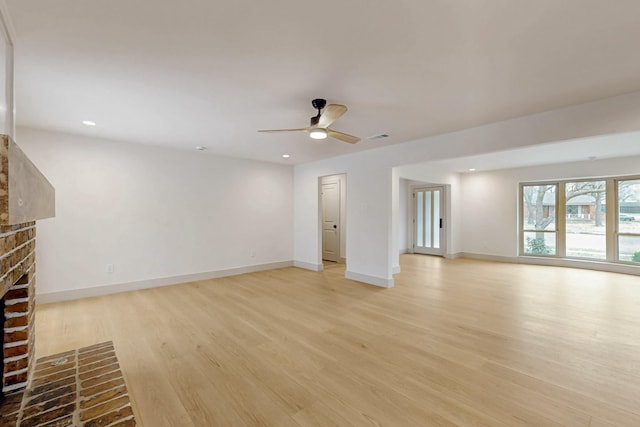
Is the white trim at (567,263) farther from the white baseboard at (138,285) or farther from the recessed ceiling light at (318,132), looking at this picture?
the recessed ceiling light at (318,132)

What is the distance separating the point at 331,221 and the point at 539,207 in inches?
212

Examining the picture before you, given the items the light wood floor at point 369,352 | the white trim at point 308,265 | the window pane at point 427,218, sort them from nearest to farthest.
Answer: the light wood floor at point 369,352, the white trim at point 308,265, the window pane at point 427,218

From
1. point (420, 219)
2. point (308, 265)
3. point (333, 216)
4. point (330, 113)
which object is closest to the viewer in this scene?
point (330, 113)

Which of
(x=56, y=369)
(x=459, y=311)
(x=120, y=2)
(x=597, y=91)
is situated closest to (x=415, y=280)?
(x=459, y=311)

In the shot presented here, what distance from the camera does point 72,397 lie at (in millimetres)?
1632

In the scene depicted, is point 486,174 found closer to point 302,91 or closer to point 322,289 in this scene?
point 322,289

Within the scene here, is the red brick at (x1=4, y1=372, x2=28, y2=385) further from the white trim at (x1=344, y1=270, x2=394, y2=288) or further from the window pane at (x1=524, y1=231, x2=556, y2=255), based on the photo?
the window pane at (x1=524, y1=231, x2=556, y2=255)

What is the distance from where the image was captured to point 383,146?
16.2 ft

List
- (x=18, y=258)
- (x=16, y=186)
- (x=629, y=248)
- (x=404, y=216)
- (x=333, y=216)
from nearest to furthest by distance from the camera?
(x=16, y=186), (x=18, y=258), (x=629, y=248), (x=333, y=216), (x=404, y=216)

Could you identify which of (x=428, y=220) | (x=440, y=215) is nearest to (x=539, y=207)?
(x=440, y=215)

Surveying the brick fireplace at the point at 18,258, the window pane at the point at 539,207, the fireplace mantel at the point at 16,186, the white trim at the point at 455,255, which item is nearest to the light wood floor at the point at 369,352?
the brick fireplace at the point at 18,258

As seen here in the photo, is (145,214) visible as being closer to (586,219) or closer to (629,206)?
(586,219)

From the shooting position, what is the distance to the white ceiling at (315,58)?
1.67m

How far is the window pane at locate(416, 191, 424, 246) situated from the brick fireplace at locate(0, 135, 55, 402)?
27.3 feet
